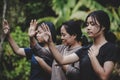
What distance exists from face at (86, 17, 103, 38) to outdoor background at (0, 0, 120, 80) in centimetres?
596

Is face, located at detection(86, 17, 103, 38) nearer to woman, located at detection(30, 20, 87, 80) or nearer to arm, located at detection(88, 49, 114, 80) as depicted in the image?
arm, located at detection(88, 49, 114, 80)

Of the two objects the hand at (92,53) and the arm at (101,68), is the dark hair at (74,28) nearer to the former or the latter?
the hand at (92,53)

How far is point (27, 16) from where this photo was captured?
1398 centimetres

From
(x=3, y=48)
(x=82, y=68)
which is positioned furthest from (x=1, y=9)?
(x=82, y=68)

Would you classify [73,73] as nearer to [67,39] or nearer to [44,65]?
[67,39]

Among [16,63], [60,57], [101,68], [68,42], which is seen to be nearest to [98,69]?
[101,68]

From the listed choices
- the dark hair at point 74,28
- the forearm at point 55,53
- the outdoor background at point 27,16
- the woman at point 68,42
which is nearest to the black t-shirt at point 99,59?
the forearm at point 55,53

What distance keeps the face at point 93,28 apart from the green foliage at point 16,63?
6.59 metres

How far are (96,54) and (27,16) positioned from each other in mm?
9136

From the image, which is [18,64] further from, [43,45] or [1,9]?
[43,45]

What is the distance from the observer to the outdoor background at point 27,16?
38.7ft

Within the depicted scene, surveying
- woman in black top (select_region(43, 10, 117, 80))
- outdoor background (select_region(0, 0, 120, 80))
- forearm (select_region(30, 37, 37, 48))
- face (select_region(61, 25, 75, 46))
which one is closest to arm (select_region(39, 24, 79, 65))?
woman in black top (select_region(43, 10, 117, 80))

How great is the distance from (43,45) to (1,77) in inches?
225

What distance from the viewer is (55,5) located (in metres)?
12.7
